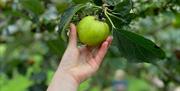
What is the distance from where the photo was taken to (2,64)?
3527mm

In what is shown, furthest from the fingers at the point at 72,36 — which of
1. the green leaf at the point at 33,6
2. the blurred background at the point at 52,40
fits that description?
the green leaf at the point at 33,6

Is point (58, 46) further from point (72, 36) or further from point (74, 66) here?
point (72, 36)

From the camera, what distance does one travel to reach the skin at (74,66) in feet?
5.38

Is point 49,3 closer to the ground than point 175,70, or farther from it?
farther from it

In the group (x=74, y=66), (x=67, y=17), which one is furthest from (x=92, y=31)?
(x=74, y=66)

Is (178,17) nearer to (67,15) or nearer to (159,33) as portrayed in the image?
(67,15)

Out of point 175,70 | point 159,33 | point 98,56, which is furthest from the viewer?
point 159,33

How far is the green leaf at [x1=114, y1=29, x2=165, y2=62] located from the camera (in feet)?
4.93

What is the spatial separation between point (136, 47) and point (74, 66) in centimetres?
24

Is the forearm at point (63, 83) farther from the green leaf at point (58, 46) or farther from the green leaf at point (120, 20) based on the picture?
the green leaf at point (58, 46)

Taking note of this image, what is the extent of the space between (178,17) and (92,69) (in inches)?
33.9

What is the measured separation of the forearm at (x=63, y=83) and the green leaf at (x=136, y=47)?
21 cm

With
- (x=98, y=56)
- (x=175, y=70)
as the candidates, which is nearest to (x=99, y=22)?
(x=98, y=56)

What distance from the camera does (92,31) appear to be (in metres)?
1.44
